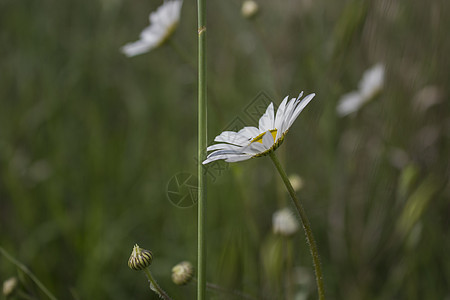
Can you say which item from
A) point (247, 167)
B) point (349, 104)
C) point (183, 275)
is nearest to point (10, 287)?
point (183, 275)

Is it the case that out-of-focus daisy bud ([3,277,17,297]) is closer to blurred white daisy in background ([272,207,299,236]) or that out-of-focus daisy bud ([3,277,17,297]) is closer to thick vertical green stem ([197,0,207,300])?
thick vertical green stem ([197,0,207,300])

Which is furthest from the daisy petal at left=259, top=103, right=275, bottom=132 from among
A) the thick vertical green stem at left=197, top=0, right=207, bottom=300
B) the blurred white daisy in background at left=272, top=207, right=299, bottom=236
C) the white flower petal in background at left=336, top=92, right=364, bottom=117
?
the white flower petal in background at left=336, top=92, right=364, bottom=117

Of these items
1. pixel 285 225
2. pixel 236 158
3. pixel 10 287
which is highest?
pixel 285 225

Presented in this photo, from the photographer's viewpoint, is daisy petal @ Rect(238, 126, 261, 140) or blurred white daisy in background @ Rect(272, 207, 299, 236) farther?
blurred white daisy in background @ Rect(272, 207, 299, 236)

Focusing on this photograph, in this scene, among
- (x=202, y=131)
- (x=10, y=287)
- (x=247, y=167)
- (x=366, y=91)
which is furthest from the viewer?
(x=247, y=167)

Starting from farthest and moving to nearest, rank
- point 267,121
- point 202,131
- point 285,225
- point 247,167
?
point 247,167, point 285,225, point 267,121, point 202,131

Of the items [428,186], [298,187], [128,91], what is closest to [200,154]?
[298,187]

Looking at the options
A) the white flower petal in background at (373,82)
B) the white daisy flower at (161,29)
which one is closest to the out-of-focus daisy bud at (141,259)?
the white daisy flower at (161,29)

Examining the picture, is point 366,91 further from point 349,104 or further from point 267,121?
point 267,121
